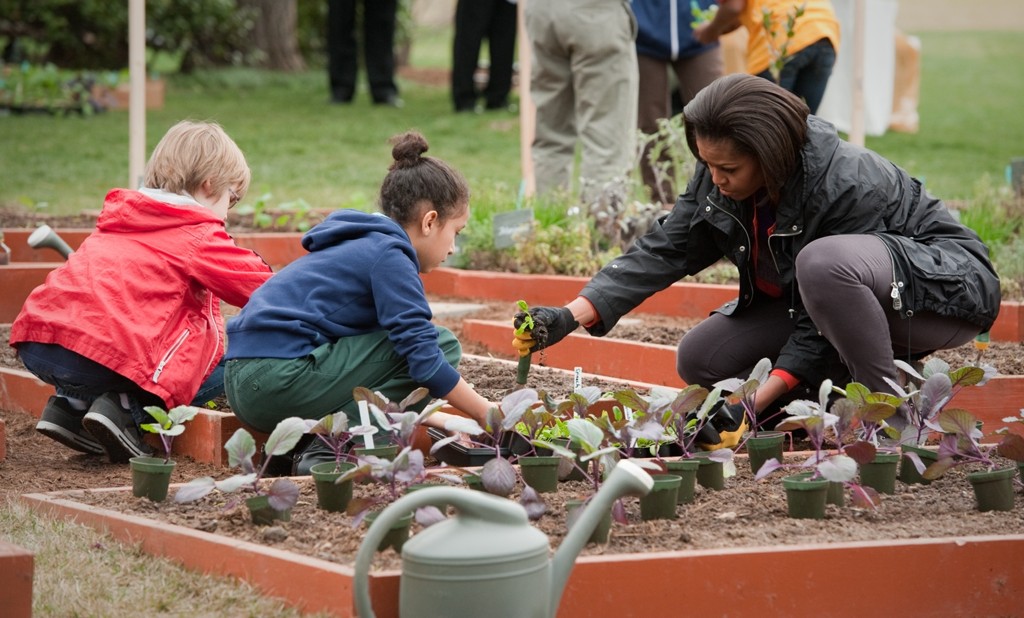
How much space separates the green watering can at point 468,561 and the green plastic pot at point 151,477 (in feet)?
2.75

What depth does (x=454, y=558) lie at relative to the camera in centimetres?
205

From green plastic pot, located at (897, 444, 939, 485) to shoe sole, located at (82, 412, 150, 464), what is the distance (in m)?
1.85

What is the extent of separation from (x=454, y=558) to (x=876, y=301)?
5.37 feet

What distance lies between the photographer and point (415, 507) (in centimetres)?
204

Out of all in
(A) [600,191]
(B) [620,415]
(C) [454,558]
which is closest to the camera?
(C) [454,558]

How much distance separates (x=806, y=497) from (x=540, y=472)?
0.57 metres

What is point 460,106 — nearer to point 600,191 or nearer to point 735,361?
point 600,191

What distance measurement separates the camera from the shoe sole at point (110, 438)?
10.9 ft

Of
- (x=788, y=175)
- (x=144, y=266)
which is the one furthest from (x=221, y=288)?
(x=788, y=175)

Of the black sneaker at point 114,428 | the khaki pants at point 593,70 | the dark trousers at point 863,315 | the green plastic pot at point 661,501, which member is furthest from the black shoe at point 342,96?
the green plastic pot at point 661,501

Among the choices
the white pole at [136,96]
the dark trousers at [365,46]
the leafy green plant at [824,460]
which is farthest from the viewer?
the dark trousers at [365,46]

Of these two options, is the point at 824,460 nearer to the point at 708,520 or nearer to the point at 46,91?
the point at 708,520

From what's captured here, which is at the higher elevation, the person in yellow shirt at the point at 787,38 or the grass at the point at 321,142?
the person in yellow shirt at the point at 787,38

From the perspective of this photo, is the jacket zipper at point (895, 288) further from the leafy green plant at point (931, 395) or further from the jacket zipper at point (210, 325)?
the jacket zipper at point (210, 325)
